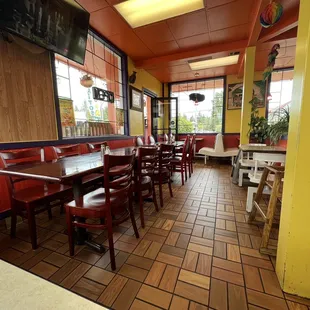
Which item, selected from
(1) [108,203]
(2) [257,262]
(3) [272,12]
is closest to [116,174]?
(1) [108,203]

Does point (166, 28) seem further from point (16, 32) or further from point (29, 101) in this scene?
point (29, 101)

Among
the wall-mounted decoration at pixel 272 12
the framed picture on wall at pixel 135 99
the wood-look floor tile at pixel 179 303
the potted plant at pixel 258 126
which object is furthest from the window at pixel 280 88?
the wood-look floor tile at pixel 179 303

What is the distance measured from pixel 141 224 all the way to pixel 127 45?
143 inches

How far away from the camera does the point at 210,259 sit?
4.44 feet

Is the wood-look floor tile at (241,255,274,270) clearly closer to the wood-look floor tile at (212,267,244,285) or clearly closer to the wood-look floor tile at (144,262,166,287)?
the wood-look floor tile at (212,267,244,285)

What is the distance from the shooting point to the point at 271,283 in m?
1.13

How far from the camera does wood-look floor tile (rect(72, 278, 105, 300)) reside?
107cm

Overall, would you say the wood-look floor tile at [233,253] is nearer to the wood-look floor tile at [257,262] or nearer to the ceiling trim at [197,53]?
the wood-look floor tile at [257,262]

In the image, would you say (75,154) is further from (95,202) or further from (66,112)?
(95,202)

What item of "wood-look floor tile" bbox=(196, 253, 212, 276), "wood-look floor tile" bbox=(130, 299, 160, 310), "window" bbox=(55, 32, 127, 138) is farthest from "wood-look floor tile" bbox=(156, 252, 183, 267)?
"window" bbox=(55, 32, 127, 138)

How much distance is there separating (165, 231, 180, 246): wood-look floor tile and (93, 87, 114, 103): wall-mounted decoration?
2.83 metres

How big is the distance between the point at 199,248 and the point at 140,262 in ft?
1.70

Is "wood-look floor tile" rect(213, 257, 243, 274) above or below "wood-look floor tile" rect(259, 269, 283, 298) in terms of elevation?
below

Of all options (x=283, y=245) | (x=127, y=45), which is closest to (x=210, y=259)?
(x=283, y=245)
